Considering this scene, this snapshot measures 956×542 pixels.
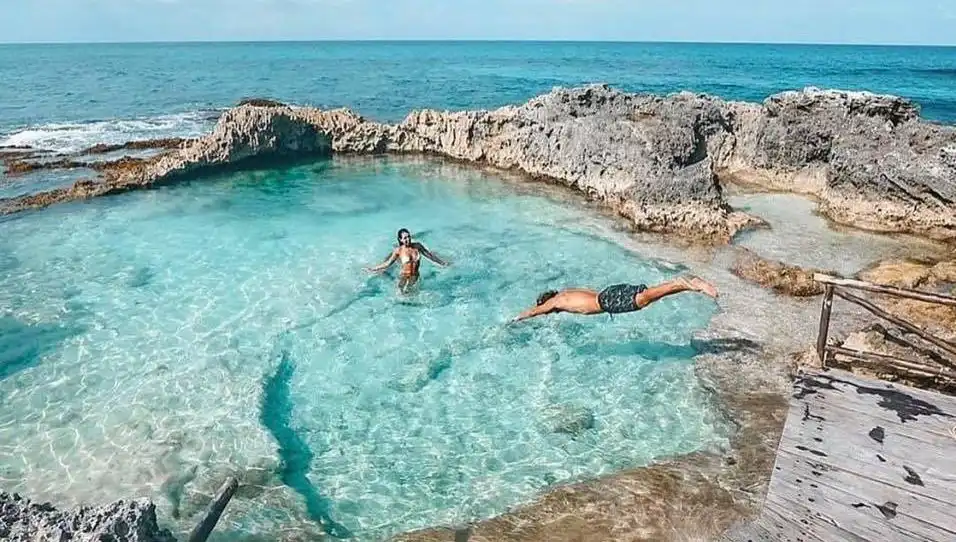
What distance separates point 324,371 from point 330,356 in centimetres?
49

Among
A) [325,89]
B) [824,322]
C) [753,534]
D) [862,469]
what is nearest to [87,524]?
[753,534]

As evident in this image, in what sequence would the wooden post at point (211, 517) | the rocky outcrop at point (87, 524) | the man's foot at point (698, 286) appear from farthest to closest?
the man's foot at point (698, 286)
the wooden post at point (211, 517)
the rocky outcrop at point (87, 524)

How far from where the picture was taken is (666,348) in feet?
39.5

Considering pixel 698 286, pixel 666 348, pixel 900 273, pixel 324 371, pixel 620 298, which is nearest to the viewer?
pixel 698 286

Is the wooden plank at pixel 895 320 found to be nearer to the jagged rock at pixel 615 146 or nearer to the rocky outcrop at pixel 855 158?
the jagged rock at pixel 615 146

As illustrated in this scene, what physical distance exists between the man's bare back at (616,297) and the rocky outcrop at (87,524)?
710cm

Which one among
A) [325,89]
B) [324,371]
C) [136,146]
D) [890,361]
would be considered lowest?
[324,371]

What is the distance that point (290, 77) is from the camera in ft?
257

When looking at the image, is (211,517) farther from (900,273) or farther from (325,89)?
(325,89)

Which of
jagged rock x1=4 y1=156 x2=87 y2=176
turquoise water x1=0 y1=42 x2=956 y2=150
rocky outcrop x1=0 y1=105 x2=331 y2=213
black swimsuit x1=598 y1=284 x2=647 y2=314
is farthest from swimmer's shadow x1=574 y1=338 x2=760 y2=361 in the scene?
turquoise water x1=0 y1=42 x2=956 y2=150

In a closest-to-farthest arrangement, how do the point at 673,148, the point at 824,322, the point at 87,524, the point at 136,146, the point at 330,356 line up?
the point at 87,524, the point at 824,322, the point at 330,356, the point at 673,148, the point at 136,146

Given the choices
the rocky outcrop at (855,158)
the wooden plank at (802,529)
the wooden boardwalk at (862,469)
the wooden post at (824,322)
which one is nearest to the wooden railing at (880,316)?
the wooden post at (824,322)

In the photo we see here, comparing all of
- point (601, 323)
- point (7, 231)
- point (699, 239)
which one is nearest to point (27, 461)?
point (601, 323)

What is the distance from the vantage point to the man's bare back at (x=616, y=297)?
9.80m
